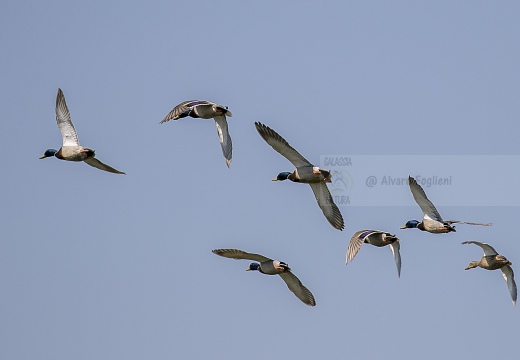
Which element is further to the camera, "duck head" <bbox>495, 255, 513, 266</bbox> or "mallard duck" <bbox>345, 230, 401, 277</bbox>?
"duck head" <bbox>495, 255, 513, 266</bbox>

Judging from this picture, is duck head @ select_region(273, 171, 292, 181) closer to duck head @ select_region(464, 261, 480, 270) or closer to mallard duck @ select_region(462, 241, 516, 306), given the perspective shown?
mallard duck @ select_region(462, 241, 516, 306)

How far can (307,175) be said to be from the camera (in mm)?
50156

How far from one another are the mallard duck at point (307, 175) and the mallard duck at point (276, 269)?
239 cm

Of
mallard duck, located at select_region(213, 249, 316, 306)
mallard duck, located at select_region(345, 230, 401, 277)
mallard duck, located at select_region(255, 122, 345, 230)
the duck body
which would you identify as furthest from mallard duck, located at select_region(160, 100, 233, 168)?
the duck body

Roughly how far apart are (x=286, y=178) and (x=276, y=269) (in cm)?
323

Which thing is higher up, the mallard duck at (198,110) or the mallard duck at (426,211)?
the mallard duck at (198,110)

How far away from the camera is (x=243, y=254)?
50156mm

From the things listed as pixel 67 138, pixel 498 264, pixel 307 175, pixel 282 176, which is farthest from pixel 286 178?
pixel 498 264

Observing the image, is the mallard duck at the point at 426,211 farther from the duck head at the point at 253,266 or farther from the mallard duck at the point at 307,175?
the duck head at the point at 253,266

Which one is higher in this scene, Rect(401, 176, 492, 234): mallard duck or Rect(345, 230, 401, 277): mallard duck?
Rect(401, 176, 492, 234): mallard duck

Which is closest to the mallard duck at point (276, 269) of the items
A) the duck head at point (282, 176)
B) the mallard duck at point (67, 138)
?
the duck head at point (282, 176)

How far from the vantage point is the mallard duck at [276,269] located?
5016 centimetres

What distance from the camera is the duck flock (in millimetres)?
49938

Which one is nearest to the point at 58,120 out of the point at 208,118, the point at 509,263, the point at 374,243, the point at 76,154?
the point at 76,154
